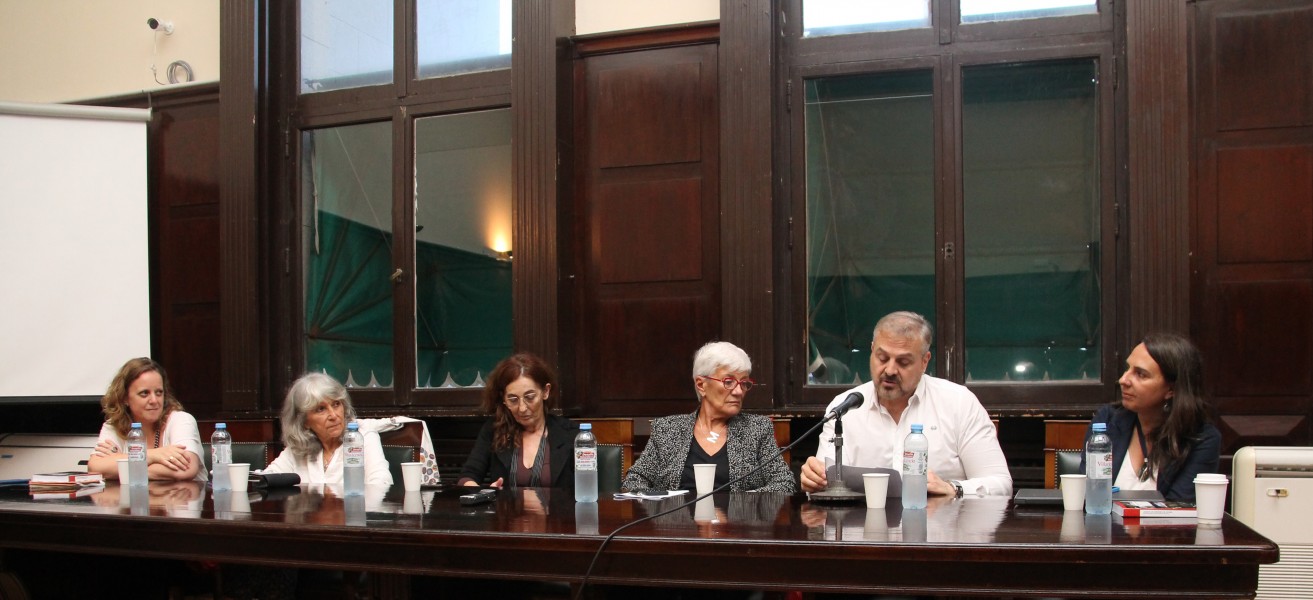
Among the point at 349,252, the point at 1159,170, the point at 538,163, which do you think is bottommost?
the point at 349,252

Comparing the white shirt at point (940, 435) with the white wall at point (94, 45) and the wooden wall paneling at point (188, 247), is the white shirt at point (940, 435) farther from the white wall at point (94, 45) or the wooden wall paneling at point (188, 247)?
the white wall at point (94, 45)

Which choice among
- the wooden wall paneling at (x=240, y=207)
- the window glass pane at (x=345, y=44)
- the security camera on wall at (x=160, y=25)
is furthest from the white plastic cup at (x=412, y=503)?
the security camera on wall at (x=160, y=25)

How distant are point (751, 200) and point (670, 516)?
2303 millimetres

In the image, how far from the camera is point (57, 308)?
539cm

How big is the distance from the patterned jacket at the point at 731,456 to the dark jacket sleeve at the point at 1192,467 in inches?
41.9

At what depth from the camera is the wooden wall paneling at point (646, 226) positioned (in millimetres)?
4898

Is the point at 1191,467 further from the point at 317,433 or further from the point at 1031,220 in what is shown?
the point at 317,433

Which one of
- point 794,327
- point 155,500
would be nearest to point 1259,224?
point 794,327

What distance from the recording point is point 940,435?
11.0 feet

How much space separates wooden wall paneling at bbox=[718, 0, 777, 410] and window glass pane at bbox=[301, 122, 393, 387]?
177 centimetres

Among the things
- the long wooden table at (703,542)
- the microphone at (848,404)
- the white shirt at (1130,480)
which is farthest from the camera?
the white shirt at (1130,480)

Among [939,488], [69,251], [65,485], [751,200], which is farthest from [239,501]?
[69,251]

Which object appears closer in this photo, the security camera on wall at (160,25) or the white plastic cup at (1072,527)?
the white plastic cup at (1072,527)

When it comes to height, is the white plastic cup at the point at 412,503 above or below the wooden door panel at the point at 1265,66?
below
